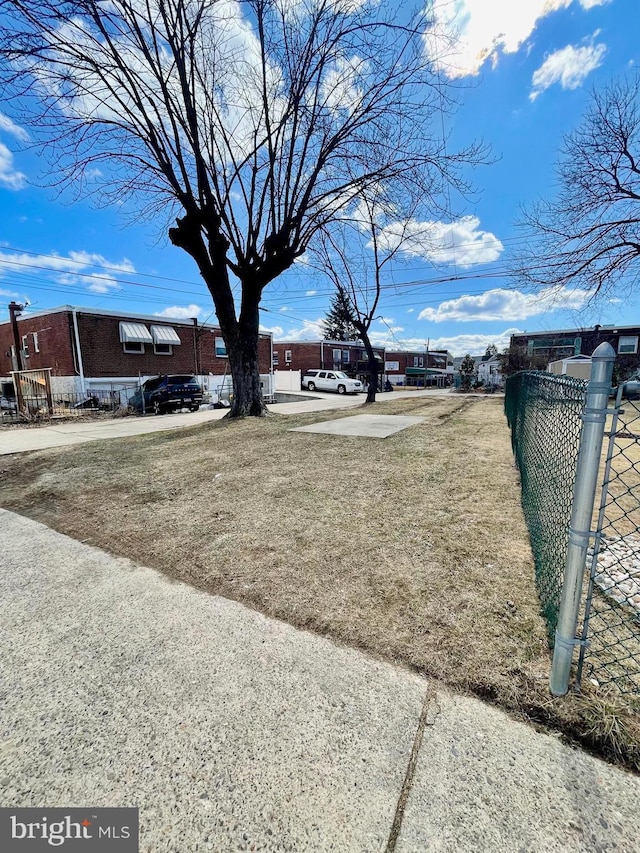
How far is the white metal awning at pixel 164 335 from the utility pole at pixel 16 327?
6.27 m

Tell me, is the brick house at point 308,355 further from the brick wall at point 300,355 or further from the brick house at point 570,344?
the brick house at point 570,344

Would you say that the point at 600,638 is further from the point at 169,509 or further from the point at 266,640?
the point at 169,509

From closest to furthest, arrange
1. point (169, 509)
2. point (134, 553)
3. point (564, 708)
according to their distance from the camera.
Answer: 1. point (564, 708)
2. point (134, 553)
3. point (169, 509)

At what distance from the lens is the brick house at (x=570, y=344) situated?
3225cm

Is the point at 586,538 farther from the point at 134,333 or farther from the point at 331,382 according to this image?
the point at 331,382

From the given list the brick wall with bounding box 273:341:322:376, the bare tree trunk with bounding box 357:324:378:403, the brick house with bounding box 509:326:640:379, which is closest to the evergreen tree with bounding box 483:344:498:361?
the brick house with bounding box 509:326:640:379

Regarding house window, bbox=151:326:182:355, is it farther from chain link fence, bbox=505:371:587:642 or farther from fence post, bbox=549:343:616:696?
fence post, bbox=549:343:616:696

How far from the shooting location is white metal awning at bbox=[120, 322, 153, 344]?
17953 millimetres

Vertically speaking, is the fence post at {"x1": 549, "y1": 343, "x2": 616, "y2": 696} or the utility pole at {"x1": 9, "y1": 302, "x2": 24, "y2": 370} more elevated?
the utility pole at {"x1": 9, "y1": 302, "x2": 24, "y2": 370}

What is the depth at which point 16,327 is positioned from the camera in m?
18.3

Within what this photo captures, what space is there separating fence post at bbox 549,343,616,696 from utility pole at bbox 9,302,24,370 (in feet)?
77.0

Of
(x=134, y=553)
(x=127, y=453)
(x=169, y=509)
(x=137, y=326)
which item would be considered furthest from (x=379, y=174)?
(x=137, y=326)

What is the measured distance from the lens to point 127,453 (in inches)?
263

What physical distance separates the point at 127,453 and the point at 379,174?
8.72 m
